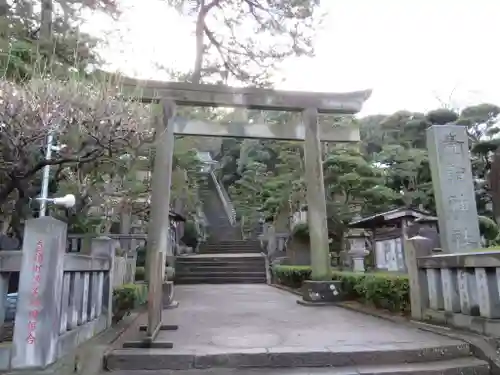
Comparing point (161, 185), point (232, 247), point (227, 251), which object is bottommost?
point (227, 251)

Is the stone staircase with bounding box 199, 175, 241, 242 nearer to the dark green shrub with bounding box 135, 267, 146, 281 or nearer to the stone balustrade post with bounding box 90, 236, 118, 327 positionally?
the dark green shrub with bounding box 135, 267, 146, 281

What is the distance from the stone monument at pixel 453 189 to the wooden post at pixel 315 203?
277cm

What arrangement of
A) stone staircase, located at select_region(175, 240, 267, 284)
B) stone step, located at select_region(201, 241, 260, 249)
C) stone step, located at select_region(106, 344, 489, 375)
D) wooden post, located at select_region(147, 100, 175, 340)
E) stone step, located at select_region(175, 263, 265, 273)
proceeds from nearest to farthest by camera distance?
stone step, located at select_region(106, 344, 489, 375) < wooden post, located at select_region(147, 100, 175, 340) < stone staircase, located at select_region(175, 240, 267, 284) < stone step, located at select_region(175, 263, 265, 273) < stone step, located at select_region(201, 241, 260, 249)

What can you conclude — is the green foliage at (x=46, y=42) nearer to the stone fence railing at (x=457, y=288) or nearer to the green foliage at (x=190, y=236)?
the stone fence railing at (x=457, y=288)

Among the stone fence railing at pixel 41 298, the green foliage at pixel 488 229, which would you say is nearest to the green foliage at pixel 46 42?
the stone fence railing at pixel 41 298

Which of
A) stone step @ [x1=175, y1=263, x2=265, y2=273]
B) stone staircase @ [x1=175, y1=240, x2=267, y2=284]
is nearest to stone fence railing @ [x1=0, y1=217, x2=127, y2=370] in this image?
stone staircase @ [x1=175, y1=240, x2=267, y2=284]

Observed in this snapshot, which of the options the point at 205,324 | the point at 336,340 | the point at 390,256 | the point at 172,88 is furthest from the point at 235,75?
the point at 336,340

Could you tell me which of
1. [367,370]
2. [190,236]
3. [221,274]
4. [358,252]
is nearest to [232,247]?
[190,236]

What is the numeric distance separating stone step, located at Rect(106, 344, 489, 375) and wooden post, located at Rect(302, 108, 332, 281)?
17.7 ft

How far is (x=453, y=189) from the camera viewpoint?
8.05 metres

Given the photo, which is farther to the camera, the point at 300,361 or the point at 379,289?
the point at 379,289

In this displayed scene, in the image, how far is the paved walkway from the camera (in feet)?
15.0

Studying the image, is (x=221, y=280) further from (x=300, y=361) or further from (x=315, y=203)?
(x=300, y=361)

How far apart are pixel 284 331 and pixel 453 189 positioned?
15.8 ft
